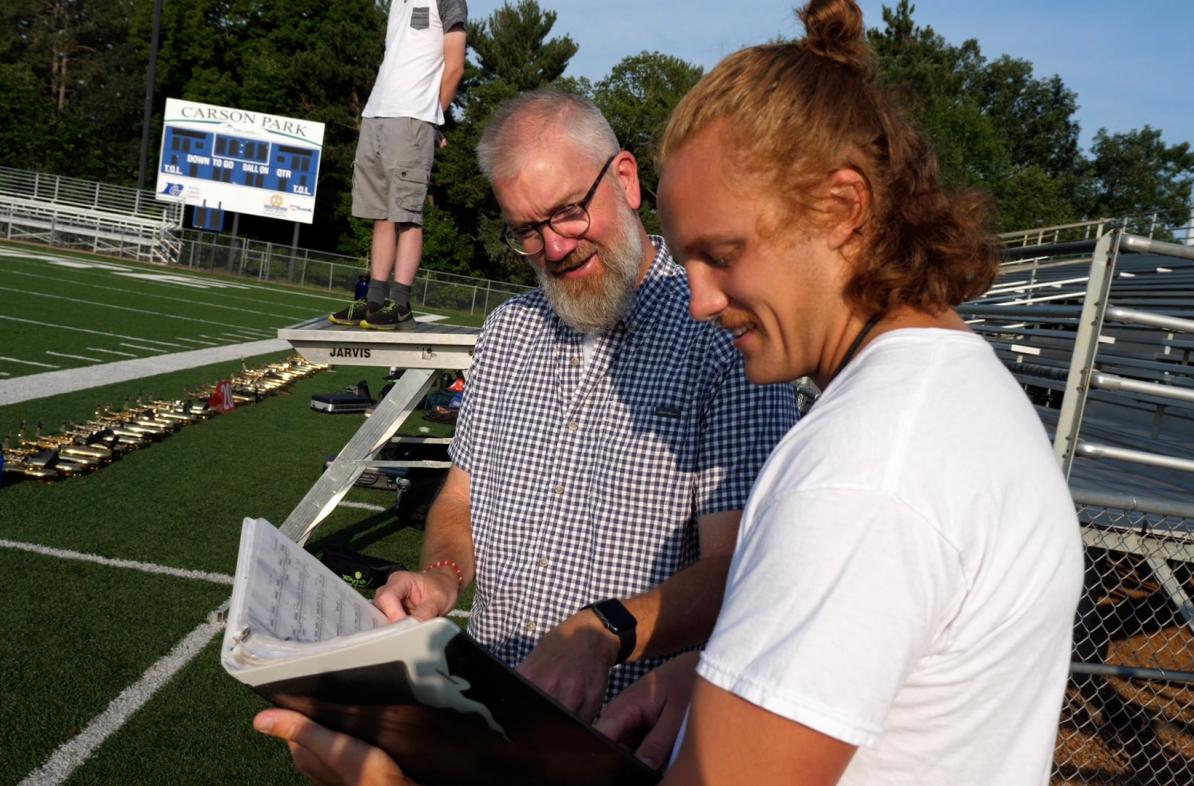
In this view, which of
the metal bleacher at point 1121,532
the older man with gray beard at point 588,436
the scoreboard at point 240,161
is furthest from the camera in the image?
the scoreboard at point 240,161

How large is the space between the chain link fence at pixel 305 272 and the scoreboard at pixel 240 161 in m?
2.03

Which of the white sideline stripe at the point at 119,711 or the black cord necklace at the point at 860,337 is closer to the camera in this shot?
the black cord necklace at the point at 860,337

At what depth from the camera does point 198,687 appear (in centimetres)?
417

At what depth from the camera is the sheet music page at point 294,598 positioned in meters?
1.59

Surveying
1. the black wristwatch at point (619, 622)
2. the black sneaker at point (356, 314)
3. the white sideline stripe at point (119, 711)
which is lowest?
the white sideline stripe at point (119, 711)

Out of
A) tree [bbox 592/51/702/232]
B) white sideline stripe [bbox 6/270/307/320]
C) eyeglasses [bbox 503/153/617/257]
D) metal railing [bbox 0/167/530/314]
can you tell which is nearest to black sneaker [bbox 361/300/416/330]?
eyeglasses [bbox 503/153/617/257]

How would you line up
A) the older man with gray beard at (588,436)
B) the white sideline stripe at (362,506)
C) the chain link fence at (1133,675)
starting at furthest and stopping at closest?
the white sideline stripe at (362,506) < the chain link fence at (1133,675) < the older man with gray beard at (588,436)

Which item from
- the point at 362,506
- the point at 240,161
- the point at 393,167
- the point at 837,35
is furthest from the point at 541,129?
the point at 240,161

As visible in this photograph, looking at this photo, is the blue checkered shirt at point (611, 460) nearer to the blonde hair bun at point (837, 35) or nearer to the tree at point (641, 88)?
the blonde hair bun at point (837, 35)

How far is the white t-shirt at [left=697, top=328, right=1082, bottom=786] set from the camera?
3.22ft

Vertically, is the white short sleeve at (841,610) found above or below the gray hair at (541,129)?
below

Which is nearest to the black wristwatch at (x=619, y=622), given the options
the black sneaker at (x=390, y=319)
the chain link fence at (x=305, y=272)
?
the black sneaker at (x=390, y=319)

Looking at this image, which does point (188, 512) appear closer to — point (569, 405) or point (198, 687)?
point (198, 687)

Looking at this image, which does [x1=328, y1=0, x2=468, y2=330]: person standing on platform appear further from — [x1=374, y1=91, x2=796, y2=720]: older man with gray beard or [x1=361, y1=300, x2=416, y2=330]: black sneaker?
[x1=374, y1=91, x2=796, y2=720]: older man with gray beard
